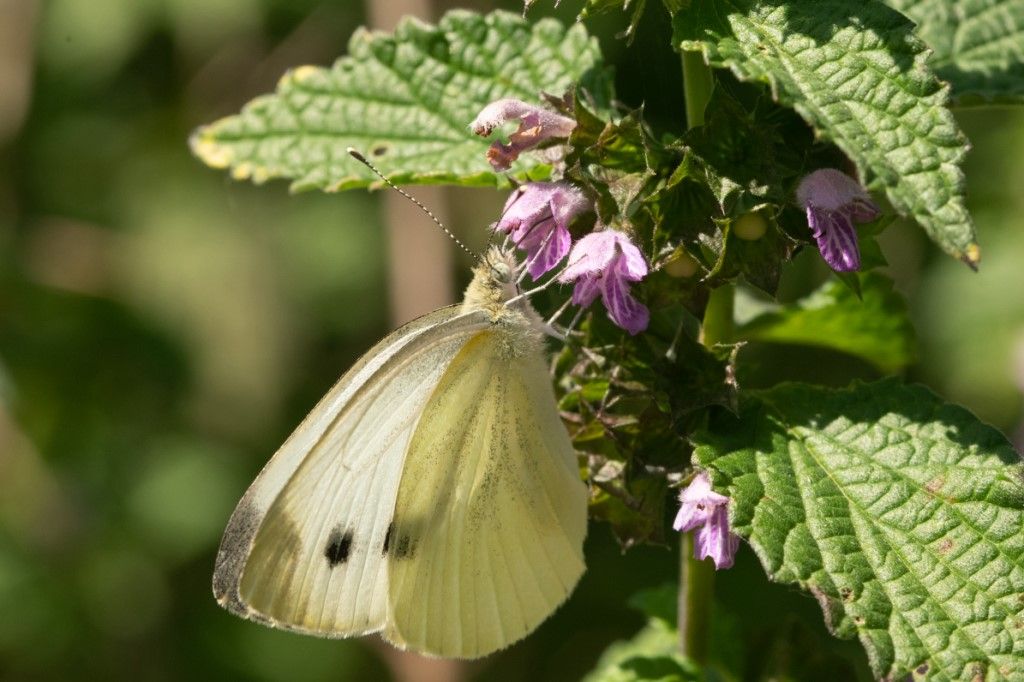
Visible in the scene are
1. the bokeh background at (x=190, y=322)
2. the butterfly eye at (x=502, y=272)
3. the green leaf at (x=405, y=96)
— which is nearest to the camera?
the green leaf at (x=405, y=96)

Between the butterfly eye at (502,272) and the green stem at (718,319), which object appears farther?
the butterfly eye at (502,272)

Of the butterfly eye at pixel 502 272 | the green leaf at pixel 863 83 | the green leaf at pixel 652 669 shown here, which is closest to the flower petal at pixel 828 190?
the green leaf at pixel 863 83

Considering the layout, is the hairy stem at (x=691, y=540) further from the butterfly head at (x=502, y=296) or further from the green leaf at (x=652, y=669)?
the butterfly head at (x=502, y=296)

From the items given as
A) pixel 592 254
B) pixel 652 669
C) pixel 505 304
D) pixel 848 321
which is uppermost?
pixel 592 254

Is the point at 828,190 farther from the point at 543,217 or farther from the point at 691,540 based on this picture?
the point at 691,540

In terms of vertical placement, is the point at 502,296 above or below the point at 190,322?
above

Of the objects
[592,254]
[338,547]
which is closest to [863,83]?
[592,254]
